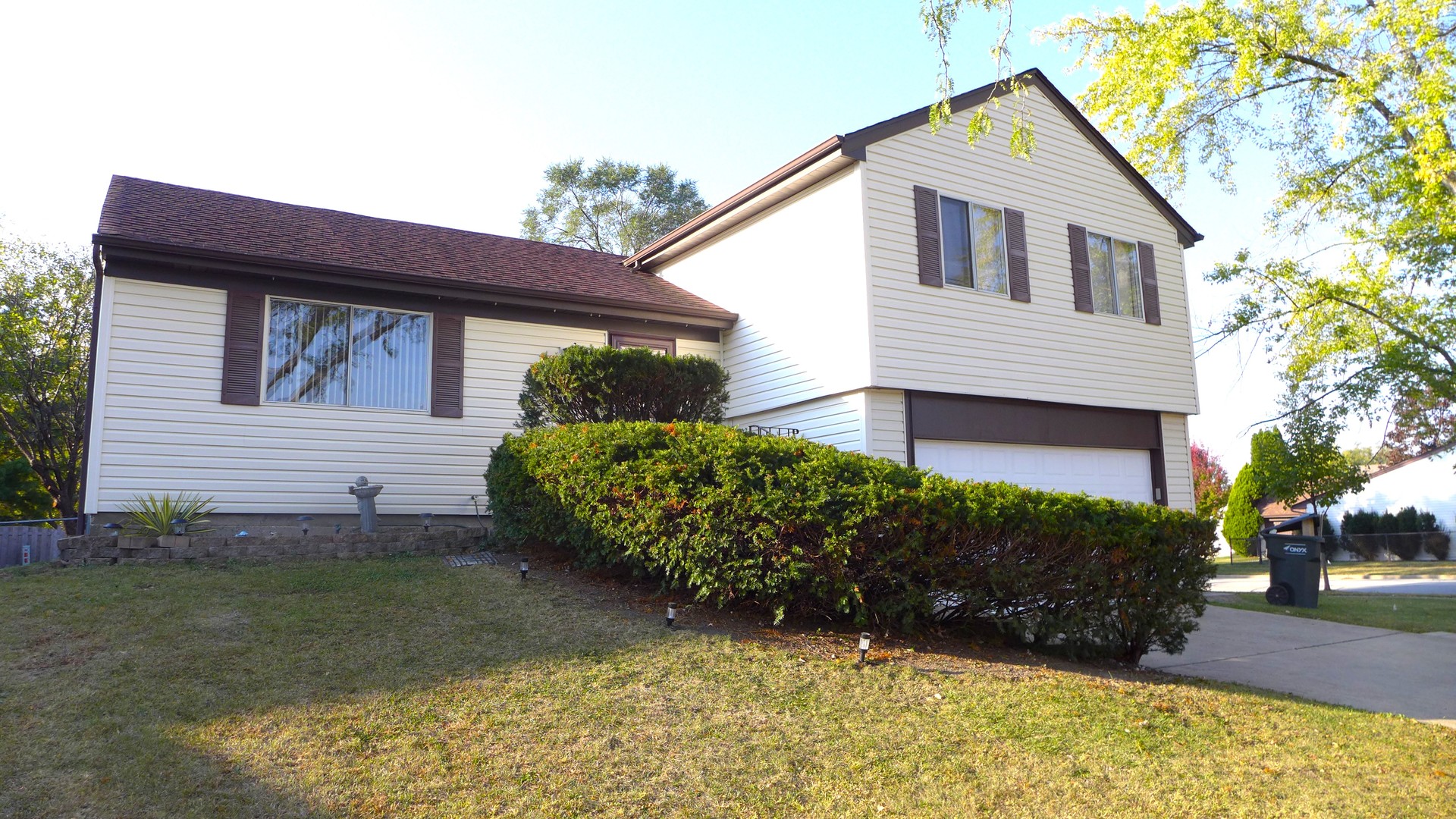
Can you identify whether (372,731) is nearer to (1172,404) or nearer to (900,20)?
(900,20)

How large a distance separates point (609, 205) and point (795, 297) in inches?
872

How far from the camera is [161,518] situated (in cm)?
883

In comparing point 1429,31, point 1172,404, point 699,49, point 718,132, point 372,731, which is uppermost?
point 1429,31

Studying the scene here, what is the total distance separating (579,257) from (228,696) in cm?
1112

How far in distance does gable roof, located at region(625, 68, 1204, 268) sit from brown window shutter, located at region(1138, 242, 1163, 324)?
0.84m

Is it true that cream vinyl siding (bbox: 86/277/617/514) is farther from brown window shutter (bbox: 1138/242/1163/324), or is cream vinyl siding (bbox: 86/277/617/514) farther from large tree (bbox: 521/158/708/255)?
large tree (bbox: 521/158/708/255)

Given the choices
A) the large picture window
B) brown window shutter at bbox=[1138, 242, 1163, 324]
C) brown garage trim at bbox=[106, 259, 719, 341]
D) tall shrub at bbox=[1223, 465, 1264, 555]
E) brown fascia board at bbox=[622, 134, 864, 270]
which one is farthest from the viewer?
tall shrub at bbox=[1223, 465, 1264, 555]

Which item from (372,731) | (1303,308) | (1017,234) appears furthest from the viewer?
(1303,308)

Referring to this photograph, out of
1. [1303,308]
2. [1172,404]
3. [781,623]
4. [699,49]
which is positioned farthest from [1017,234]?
[1303,308]

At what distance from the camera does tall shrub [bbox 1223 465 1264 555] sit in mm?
26172

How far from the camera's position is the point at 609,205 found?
32.9 m

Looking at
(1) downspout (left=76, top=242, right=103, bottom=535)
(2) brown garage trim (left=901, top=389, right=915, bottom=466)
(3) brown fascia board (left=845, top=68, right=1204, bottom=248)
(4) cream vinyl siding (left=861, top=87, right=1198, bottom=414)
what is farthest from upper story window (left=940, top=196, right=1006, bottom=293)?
(1) downspout (left=76, top=242, right=103, bottom=535)

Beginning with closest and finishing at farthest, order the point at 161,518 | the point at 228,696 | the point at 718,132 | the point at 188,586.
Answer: the point at 228,696 < the point at 188,586 < the point at 161,518 < the point at 718,132

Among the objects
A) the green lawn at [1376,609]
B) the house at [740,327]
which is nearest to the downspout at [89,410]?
the house at [740,327]
